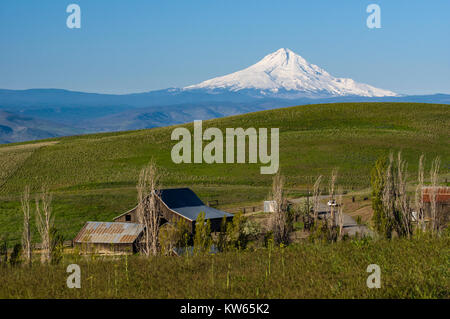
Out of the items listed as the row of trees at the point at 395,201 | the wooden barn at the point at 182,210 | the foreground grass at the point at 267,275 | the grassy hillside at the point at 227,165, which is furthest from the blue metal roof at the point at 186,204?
the foreground grass at the point at 267,275

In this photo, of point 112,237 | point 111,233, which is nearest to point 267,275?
point 112,237

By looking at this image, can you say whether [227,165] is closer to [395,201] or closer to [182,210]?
[182,210]

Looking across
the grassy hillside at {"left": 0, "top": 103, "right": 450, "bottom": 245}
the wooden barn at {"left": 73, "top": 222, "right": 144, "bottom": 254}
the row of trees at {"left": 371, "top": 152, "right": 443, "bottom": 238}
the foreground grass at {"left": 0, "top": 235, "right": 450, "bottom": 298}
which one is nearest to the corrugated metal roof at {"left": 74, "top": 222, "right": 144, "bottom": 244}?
the wooden barn at {"left": 73, "top": 222, "right": 144, "bottom": 254}

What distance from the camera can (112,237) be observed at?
170 feet

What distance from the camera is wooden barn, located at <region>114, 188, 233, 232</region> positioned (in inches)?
2255

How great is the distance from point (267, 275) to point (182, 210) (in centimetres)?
4752

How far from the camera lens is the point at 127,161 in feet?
356

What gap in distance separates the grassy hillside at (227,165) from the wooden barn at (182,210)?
23.7 feet

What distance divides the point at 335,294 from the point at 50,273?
292 inches

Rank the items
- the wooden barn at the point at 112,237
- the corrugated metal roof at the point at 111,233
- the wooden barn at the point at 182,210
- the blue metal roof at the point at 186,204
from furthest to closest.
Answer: the blue metal roof at the point at 186,204 < the wooden barn at the point at 182,210 < the corrugated metal roof at the point at 111,233 < the wooden barn at the point at 112,237

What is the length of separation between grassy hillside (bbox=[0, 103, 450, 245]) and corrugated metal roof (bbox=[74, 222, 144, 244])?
7.01 meters

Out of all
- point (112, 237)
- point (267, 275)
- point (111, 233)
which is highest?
point (267, 275)

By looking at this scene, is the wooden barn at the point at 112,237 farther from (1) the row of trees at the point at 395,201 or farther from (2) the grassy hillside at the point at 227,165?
(1) the row of trees at the point at 395,201

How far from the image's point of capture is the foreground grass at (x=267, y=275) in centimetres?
1051
